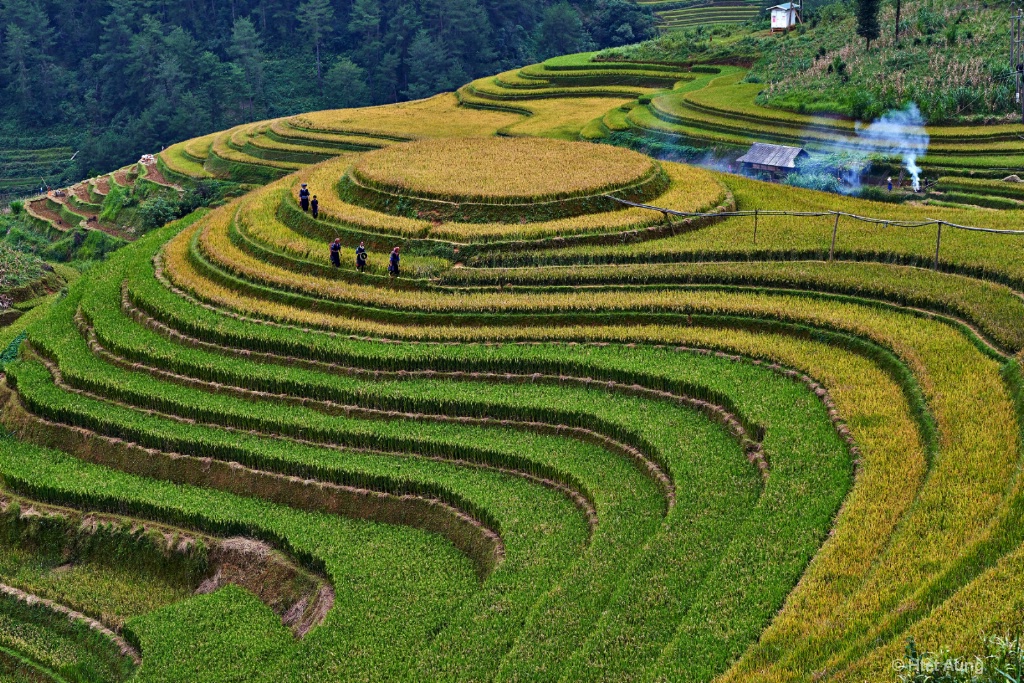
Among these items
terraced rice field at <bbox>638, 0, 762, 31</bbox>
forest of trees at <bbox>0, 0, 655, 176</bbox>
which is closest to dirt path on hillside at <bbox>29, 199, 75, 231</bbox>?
forest of trees at <bbox>0, 0, 655, 176</bbox>

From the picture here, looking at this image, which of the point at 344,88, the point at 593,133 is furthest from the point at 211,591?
the point at 344,88

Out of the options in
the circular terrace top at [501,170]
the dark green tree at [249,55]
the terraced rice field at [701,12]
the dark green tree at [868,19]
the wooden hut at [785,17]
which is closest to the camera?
the circular terrace top at [501,170]

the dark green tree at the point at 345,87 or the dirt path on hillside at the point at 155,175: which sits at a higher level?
the dark green tree at the point at 345,87

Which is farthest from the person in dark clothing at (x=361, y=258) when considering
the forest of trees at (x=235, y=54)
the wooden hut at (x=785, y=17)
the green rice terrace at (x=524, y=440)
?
the forest of trees at (x=235, y=54)

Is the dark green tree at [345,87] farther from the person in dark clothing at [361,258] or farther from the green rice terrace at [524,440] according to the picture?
the person in dark clothing at [361,258]

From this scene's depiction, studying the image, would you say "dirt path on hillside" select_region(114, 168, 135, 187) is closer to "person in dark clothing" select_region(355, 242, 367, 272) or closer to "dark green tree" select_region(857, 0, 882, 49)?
"person in dark clothing" select_region(355, 242, 367, 272)

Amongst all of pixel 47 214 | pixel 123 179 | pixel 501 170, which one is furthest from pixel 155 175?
pixel 501 170
